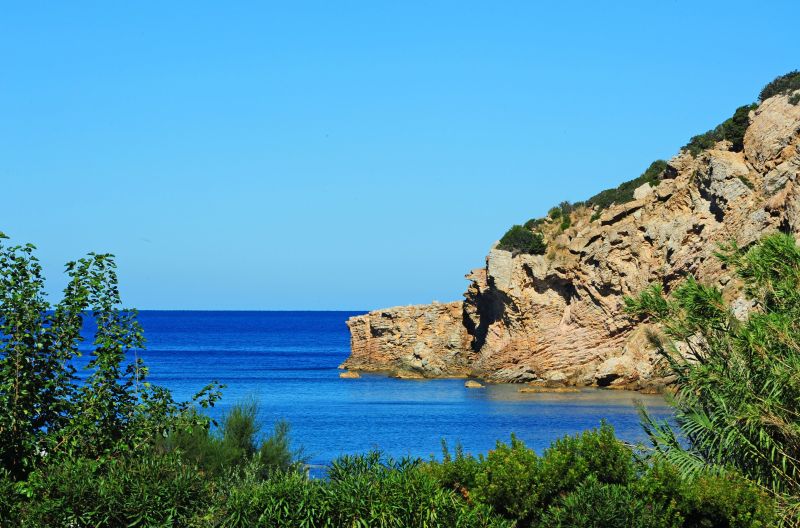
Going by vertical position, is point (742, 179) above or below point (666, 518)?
above

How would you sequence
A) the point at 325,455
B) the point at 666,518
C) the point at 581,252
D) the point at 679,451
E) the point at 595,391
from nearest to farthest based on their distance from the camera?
the point at 666,518
the point at 679,451
the point at 325,455
the point at 595,391
the point at 581,252

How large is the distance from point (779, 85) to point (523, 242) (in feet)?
72.8

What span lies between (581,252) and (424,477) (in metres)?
57.4

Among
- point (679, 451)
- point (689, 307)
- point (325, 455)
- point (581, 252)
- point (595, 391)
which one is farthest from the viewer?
point (581, 252)

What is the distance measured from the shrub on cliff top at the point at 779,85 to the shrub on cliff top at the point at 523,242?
759 inches

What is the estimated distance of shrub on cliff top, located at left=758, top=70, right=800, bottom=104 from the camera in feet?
210

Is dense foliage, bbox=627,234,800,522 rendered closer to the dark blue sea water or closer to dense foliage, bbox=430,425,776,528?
dense foliage, bbox=430,425,776,528

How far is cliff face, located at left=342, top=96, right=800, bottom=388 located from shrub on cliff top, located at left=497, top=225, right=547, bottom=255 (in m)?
1.21

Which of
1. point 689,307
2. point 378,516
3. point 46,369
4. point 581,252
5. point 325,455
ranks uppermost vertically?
point 581,252

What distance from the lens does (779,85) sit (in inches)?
Answer: 2616

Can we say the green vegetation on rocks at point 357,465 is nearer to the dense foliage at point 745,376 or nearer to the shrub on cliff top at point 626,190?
the dense foliage at point 745,376

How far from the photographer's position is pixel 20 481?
1350 centimetres

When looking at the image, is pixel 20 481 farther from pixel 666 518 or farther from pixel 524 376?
pixel 524 376

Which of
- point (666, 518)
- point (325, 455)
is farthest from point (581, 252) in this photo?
point (666, 518)
